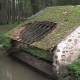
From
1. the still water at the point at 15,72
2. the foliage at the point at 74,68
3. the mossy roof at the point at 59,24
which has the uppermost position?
the mossy roof at the point at 59,24

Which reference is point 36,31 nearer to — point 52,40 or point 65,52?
point 52,40

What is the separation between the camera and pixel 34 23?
13.0 metres

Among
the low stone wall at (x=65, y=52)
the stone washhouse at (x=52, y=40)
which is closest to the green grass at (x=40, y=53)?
the stone washhouse at (x=52, y=40)

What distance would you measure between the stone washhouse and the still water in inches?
17.1

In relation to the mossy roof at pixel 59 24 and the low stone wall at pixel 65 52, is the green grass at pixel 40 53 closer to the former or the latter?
the mossy roof at pixel 59 24

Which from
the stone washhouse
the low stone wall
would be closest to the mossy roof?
the stone washhouse

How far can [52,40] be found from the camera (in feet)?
31.7

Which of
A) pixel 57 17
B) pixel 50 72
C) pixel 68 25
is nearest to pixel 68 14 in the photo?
pixel 57 17

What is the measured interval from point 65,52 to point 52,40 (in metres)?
0.83

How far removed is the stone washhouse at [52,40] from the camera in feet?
31.1

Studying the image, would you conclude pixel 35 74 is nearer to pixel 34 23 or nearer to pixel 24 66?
pixel 24 66

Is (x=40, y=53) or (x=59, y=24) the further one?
(x=40, y=53)

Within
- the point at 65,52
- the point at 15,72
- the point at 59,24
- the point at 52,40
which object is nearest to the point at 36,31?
the point at 59,24

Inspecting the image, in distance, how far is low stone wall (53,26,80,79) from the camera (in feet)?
30.9
